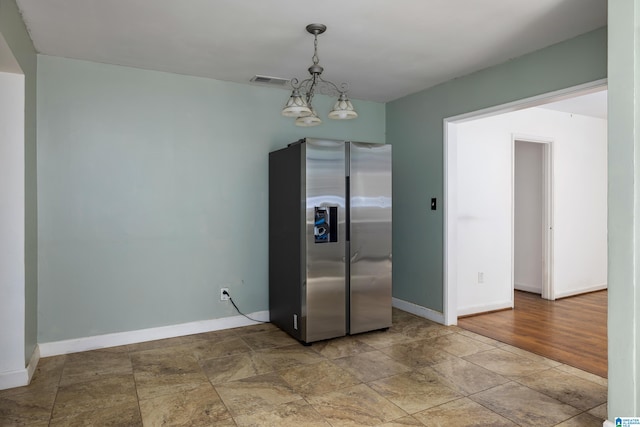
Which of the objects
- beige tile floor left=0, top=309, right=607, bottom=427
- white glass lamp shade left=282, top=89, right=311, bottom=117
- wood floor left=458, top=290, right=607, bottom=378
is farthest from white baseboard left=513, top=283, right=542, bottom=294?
white glass lamp shade left=282, top=89, right=311, bottom=117

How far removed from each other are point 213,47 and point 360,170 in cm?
162

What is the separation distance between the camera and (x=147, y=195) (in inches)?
145

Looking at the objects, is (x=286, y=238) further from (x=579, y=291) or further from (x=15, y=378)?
(x=579, y=291)

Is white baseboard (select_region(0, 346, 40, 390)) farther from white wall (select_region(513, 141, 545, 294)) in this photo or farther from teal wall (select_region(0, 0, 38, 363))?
white wall (select_region(513, 141, 545, 294))

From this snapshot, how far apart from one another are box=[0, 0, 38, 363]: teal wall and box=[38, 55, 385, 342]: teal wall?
109mm

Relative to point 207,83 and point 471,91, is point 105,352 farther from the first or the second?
point 471,91

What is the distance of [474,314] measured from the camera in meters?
4.61

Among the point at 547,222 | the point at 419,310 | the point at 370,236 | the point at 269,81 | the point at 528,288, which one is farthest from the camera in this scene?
the point at 528,288

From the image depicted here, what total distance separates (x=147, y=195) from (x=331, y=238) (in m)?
1.72

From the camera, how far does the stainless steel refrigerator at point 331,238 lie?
357 centimetres

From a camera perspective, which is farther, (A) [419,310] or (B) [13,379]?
(A) [419,310]

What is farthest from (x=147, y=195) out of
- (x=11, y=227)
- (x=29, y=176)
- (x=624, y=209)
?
(x=624, y=209)

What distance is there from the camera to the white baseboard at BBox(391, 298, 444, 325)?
423cm

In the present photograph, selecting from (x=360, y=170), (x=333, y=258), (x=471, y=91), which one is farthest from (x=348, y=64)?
(x=333, y=258)
